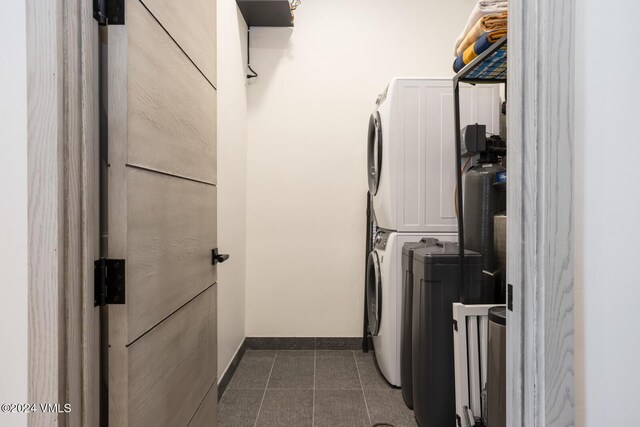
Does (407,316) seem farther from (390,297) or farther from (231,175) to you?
(231,175)

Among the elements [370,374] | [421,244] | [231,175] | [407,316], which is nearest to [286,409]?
[370,374]

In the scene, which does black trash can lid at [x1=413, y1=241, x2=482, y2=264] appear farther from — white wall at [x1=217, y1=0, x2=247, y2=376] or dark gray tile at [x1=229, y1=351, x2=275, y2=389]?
dark gray tile at [x1=229, y1=351, x2=275, y2=389]

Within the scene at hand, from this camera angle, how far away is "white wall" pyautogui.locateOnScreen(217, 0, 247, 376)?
2.40 metres

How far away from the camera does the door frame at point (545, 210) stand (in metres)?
0.76

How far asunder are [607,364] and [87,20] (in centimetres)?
124

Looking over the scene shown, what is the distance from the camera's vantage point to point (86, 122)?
85 cm

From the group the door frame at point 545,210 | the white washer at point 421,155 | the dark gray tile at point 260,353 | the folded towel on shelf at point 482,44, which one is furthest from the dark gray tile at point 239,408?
the folded towel on shelf at point 482,44

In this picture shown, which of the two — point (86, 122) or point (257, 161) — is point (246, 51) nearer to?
point (257, 161)

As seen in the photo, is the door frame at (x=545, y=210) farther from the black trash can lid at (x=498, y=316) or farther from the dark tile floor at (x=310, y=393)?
the dark tile floor at (x=310, y=393)

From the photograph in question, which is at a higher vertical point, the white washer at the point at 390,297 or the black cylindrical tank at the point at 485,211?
the black cylindrical tank at the point at 485,211

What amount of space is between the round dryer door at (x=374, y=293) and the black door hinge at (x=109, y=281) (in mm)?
1796

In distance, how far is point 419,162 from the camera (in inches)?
92.0
